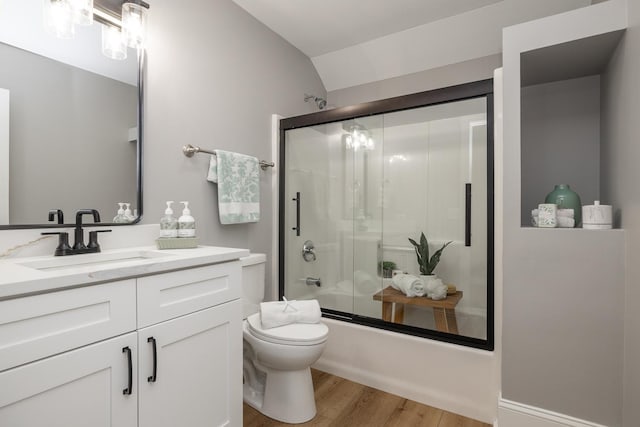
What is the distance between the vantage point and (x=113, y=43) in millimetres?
1495

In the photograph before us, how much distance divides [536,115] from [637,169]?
0.97m

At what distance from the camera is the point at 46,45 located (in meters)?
1.31

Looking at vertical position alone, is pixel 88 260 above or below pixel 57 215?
below

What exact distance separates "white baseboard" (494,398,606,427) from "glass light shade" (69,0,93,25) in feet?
8.20

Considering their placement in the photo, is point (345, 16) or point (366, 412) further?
point (345, 16)

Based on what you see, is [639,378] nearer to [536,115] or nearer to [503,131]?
[503,131]

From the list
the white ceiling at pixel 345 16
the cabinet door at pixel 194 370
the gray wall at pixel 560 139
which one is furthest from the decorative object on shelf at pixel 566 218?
the cabinet door at pixel 194 370

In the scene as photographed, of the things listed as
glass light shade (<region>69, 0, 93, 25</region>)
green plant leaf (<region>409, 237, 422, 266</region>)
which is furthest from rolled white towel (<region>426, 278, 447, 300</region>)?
glass light shade (<region>69, 0, 93, 25</region>)

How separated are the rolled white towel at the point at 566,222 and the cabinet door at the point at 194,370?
1.52 meters

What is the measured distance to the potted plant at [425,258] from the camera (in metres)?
2.10

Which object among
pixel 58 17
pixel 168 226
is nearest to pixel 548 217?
pixel 168 226

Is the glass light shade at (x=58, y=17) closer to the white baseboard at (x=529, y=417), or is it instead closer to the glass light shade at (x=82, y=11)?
the glass light shade at (x=82, y=11)

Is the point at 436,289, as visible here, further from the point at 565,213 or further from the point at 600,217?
the point at 600,217

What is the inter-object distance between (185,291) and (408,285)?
1.43 meters
